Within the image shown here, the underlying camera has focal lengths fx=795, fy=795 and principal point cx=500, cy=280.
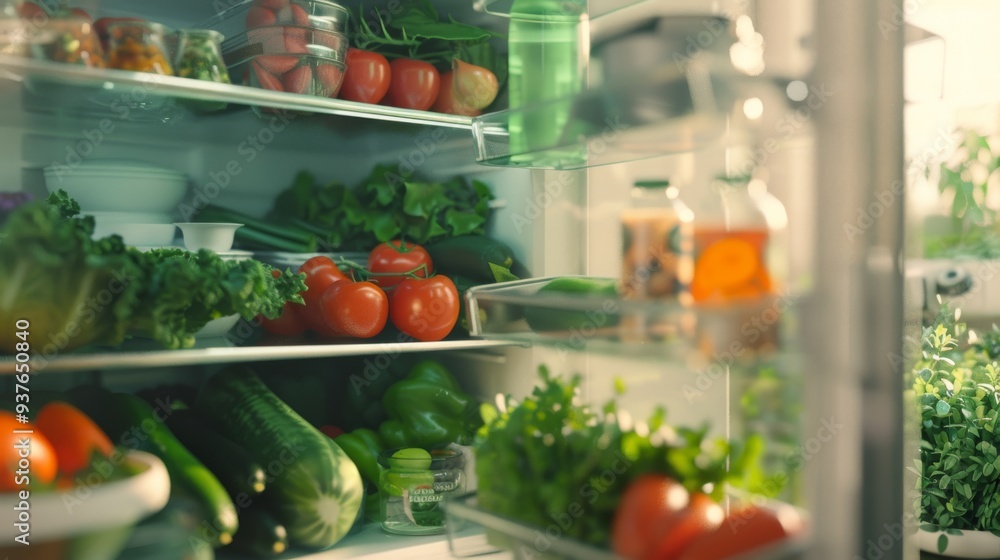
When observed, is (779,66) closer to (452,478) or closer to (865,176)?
(865,176)

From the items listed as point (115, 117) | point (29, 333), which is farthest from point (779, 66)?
point (115, 117)

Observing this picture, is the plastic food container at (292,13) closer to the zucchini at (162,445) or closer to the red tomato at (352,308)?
the red tomato at (352,308)

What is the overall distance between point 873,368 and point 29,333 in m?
1.12

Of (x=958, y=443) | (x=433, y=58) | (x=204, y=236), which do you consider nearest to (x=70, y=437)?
(x=204, y=236)

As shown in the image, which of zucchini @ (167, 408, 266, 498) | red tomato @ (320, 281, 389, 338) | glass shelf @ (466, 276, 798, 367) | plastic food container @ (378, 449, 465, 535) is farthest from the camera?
red tomato @ (320, 281, 389, 338)

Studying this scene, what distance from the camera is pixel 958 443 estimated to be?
1.39 metres

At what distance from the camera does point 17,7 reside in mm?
1129

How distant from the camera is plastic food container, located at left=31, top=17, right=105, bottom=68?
3.77 ft

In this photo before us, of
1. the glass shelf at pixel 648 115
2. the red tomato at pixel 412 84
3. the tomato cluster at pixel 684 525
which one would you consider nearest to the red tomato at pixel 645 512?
the tomato cluster at pixel 684 525

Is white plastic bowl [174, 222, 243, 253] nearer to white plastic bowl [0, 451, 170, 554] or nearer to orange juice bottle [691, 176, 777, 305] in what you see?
white plastic bowl [0, 451, 170, 554]

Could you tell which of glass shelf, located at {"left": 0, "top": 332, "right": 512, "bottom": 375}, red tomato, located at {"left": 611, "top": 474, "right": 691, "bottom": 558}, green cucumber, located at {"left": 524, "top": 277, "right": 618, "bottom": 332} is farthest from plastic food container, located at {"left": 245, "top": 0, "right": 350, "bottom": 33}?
red tomato, located at {"left": 611, "top": 474, "right": 691, "bottom": 558}

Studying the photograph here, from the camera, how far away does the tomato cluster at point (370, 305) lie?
5.22ft

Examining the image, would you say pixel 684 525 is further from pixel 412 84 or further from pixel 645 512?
pixel 412 84

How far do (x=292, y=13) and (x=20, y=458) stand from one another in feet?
2.79
